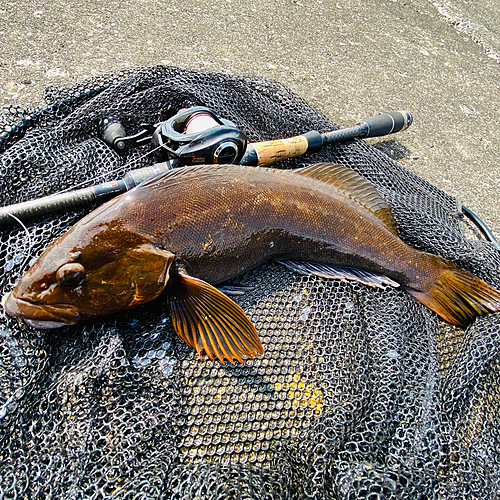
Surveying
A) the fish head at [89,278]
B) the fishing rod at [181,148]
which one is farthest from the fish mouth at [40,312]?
the fishing rod at [181,148]

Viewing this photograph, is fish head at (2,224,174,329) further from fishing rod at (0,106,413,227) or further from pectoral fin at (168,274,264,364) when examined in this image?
fishing rod at (0,106,413,227)

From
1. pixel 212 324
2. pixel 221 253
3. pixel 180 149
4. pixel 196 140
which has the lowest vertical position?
pixel 212 324

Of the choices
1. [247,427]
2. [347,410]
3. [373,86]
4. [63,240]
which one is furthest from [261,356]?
[373,86]

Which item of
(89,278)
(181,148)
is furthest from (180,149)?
(89,278)

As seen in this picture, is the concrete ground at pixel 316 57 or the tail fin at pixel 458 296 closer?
the tail fin at pixel 458 296

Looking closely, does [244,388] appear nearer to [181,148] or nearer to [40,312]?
[40,312]

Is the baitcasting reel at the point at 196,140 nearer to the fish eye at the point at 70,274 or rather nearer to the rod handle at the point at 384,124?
the fish eye at the point at 70,274
